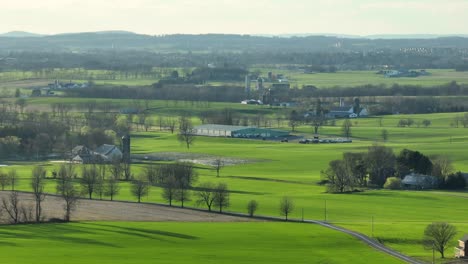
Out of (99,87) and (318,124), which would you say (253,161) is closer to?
(318,124)

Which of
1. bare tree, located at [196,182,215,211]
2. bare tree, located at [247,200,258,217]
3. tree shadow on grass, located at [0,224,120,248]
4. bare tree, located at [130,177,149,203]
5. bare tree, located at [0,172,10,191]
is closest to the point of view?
tree shadow on grass, located at [0,224,120,248]

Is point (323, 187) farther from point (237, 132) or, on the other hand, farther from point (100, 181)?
point (237, 132)

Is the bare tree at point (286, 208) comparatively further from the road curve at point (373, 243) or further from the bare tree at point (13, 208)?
the bare tree at point (13, 208)

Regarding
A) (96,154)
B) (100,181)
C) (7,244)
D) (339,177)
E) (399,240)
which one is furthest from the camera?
(96,154)

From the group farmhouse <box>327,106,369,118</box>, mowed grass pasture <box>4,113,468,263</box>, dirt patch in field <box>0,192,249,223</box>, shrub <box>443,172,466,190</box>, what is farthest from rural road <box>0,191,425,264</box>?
farmhouse <box>327,106,369,118</box>

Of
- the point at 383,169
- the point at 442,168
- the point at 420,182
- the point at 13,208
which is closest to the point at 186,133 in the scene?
the point at 383,169

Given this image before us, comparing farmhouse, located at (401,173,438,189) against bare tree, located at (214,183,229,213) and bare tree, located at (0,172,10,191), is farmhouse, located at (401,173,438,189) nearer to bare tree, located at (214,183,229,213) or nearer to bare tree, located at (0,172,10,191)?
bare tree, located at (214,183,229,213)
